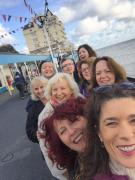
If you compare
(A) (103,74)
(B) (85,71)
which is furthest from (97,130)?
(B) (85,71)

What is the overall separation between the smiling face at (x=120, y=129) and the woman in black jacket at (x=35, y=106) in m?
2.37

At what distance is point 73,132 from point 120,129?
0.53 meters

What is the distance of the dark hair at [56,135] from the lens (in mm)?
2037

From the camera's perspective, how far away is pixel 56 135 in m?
2.10

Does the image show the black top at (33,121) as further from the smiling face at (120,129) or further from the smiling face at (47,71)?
the smiling face at (120,129)

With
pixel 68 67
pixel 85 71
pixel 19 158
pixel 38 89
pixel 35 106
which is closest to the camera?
pixel 35 106

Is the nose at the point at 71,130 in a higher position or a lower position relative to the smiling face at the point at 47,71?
higher

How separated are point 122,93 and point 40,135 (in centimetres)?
77

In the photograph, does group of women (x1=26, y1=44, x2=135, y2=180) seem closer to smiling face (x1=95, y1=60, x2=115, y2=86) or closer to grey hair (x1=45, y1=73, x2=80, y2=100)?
grey hair (x1=45, y1=73, x2=80, y2=100)

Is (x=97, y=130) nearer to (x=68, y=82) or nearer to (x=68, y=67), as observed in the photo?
(x=68, y=82)

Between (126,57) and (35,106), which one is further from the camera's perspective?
(126,57)

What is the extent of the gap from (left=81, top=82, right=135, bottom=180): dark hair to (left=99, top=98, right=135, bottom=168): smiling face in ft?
0.18

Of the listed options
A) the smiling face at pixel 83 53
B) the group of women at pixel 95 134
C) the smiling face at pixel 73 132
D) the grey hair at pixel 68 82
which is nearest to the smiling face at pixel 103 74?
the grey hair at pixel 68 82

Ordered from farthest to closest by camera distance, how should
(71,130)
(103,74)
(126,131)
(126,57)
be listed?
(126,57) < (103,74) < (71,130) < (126,131)
